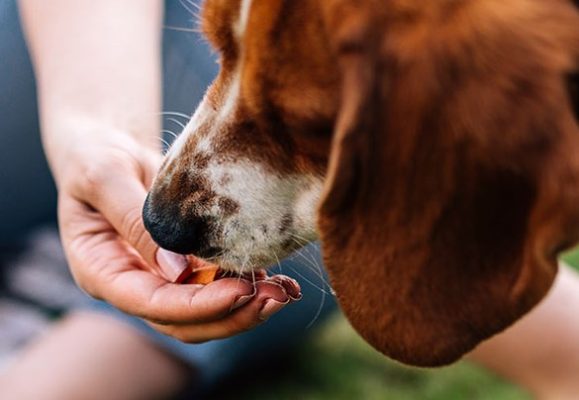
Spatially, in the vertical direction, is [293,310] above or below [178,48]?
below

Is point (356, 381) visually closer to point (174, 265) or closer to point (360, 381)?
point (360, 381)

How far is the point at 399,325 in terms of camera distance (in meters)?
1.79

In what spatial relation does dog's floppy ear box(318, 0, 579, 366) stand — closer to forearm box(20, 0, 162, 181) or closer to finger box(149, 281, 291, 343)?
finger box(149, 281, 291, 343)

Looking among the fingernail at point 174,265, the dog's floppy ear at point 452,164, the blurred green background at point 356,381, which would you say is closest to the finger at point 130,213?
the fingernail at point 174,265

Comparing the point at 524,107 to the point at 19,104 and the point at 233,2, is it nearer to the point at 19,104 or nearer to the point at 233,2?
the point at 233,2

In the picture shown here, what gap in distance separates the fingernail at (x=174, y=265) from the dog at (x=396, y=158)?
164mm

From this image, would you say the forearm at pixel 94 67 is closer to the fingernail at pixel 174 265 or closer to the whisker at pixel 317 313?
the fingernail at pixel 174 265

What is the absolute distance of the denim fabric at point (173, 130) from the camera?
3016 millimetres

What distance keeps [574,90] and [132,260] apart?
0.95 metres

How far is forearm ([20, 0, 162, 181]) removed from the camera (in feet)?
8.54

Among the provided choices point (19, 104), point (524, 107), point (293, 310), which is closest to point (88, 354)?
point (293, 310)

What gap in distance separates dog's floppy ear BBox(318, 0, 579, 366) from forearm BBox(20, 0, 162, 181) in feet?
3.14

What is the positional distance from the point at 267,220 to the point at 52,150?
0.90 meters

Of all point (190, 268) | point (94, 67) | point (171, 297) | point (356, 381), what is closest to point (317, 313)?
point (356, 381)
